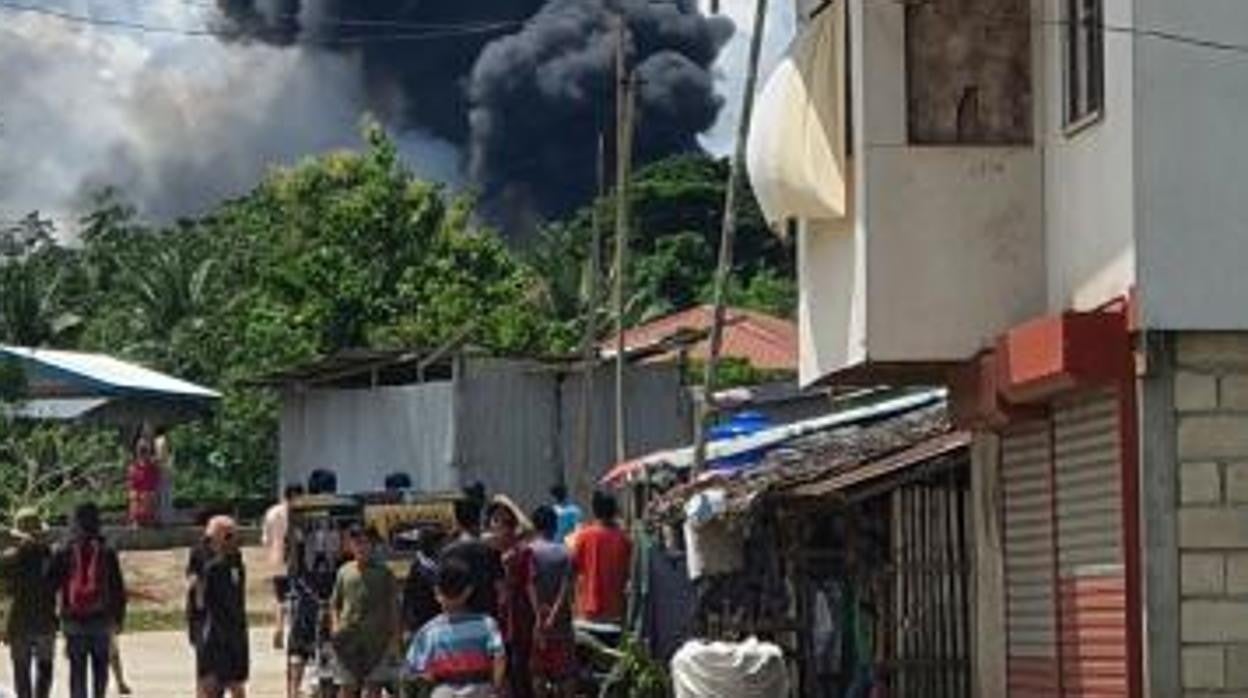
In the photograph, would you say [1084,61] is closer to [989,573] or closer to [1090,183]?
[1090,183]

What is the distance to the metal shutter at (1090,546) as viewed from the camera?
14.6 meters

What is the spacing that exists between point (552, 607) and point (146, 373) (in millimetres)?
34812

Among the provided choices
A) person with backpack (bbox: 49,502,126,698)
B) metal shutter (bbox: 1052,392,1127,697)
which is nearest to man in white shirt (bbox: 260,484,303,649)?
person with backpack (bbox: 49,502,126,698)

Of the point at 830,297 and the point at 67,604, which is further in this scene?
the point at 67,604

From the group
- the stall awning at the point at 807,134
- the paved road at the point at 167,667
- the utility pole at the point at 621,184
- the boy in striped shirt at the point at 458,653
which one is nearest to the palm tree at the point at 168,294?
the utility pole at the point at 621,184

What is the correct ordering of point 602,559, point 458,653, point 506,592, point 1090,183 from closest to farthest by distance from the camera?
point 458,653 → point 1090,183 → point 506,592 → point 602,559

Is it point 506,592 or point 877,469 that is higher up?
point 877,469

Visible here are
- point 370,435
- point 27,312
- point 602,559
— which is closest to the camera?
point 602,559

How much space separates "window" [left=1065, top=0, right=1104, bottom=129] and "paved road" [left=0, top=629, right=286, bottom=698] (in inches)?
414

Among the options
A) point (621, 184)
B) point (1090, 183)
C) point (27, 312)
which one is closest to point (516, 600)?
point (1090, 183)

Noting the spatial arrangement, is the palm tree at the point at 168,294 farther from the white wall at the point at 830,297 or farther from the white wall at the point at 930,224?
the white wall at the point at 930,224

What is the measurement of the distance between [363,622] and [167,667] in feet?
30.4

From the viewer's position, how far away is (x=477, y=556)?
15930 millimetres

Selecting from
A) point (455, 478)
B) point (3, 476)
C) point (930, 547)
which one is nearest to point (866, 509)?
point (930, 547)
